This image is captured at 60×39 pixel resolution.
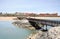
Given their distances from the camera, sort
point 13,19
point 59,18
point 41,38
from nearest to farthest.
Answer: point 41,38, point 59,18, point 13,19

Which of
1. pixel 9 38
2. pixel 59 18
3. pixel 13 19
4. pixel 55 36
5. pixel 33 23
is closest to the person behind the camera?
pixel 55 36

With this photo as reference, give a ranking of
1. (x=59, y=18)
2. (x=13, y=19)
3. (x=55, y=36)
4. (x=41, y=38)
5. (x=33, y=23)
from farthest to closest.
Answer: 1. (x=13, y=19)
2. (x=33, y=23)
3. (x=59, y=18)
4. (x=41, y=38)
5. (x=55, y=36)

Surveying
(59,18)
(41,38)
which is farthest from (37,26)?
(41,38)

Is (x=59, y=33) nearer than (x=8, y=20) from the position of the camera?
Yes

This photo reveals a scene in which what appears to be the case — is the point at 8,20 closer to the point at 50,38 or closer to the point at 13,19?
the point at 13,19

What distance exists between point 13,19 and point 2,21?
0.89 m

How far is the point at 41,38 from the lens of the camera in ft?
13.8

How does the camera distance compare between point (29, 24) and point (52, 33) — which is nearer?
point (52, 33)

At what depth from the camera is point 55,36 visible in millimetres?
3814

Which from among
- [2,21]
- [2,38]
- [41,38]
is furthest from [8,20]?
[41,38]

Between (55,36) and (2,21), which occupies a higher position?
(55,36)

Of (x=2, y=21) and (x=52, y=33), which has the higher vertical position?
(x=52, y=33)

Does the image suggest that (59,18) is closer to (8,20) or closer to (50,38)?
(8,20)

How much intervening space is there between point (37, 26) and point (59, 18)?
1.39 metres
